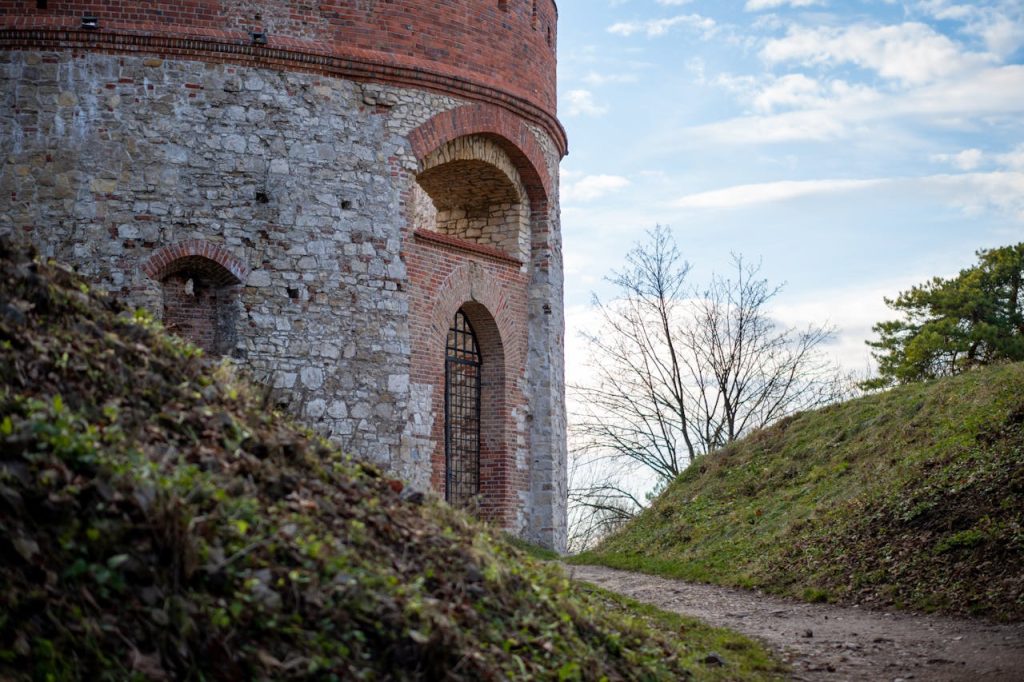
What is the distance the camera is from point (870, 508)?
44.6ft

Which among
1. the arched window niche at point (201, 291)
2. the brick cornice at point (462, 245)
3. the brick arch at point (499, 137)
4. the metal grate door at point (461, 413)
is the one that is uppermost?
the brick arch at point (499, 137)

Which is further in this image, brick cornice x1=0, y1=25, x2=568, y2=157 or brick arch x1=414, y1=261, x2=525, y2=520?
brick arch x1=414, y1=261, x2=525, y2=520

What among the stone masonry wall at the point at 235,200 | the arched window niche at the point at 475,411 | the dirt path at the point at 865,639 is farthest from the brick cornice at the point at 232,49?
the dirt path at the point at 865,639

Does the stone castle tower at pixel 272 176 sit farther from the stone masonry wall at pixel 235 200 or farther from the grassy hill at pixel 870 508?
the grassy hill at pixel 870 508

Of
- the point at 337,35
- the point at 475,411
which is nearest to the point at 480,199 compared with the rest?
the point at 475,411

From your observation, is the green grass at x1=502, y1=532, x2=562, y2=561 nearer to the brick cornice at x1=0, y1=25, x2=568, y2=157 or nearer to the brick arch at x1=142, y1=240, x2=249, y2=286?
the brick arch at x1=142, y1=240, x2=249, y2=286

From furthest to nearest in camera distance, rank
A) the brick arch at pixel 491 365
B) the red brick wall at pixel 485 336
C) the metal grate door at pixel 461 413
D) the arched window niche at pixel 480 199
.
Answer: the arched window niche at pixel 480 199 → the metal grate door at pixel 461 413 → the brick arch at pixel 491 365 → the red brick wall at pixel 485 336

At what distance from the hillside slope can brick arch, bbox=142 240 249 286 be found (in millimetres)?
6026

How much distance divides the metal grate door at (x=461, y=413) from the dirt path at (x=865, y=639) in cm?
402

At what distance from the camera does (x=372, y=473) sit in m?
8.11

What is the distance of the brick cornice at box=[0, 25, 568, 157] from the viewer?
1408 cm

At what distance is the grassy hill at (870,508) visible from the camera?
444 inches

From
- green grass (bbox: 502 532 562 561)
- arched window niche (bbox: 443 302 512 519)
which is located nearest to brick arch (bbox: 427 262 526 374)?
arched window niche (bbox: 443 302 512 519)

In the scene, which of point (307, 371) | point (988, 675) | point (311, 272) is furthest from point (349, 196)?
point (988, 675)
